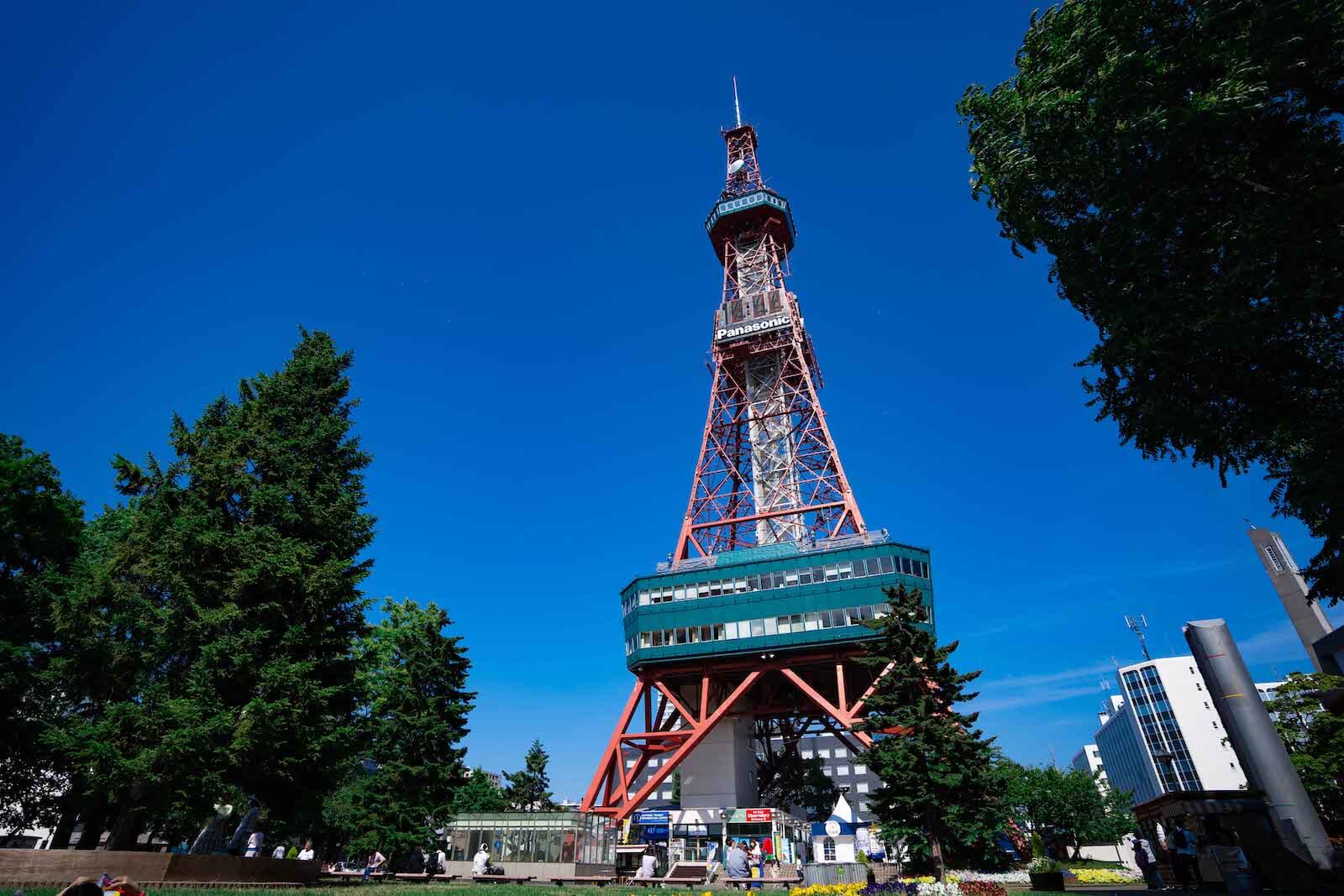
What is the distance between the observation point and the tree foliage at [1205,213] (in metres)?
11.0

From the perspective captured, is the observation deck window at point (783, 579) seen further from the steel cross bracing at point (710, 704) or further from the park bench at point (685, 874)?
the park bench at point (685, 874)

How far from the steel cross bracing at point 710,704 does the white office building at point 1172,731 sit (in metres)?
76.6

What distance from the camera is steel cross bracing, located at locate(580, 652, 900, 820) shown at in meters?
48.8

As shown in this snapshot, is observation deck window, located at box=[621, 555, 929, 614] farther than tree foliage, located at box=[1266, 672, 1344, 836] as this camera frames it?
Yes

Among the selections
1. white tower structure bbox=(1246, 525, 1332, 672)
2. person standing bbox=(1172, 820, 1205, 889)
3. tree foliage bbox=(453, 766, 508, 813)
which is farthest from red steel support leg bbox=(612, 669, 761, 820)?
white tower structure bbox=(1246, 525, 1332, 672)

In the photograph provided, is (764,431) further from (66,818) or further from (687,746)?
(66,818)

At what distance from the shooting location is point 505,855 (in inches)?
1348

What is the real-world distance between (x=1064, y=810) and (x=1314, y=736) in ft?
86.7

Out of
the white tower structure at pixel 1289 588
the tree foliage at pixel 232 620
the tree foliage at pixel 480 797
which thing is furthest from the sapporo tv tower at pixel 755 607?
the white tower structure at pixel 1289 588

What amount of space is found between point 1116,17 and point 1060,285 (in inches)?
221

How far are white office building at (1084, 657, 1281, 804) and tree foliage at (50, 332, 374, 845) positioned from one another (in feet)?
383

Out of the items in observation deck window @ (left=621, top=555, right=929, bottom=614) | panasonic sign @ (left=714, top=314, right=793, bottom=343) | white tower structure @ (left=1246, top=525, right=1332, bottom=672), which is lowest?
observation deck window @ (left=621, top=555, right=929, bottom=614)

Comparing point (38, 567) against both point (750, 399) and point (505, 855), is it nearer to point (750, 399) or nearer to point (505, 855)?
point (505, 855)

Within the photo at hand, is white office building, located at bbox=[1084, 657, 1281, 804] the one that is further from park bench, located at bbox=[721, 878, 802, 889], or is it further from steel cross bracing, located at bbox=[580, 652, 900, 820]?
park bench, located at bbox=[721, 878, 802, 889]
